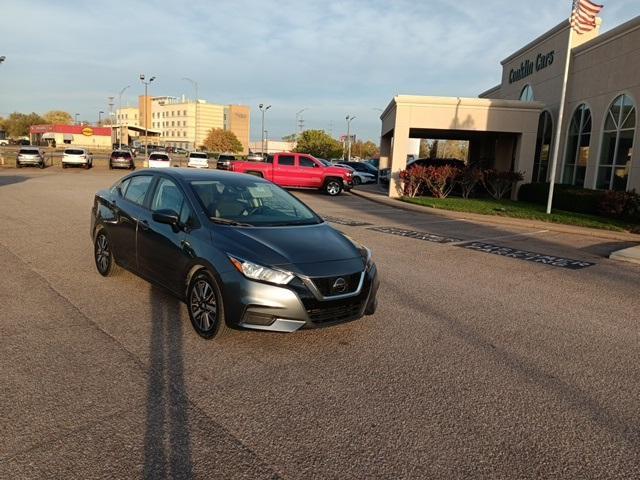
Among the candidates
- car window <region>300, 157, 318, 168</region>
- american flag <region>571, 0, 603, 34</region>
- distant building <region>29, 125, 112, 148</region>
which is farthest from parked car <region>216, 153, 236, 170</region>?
distant building <region>29, 125, 112, 148</region>

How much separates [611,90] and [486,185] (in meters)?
5.90

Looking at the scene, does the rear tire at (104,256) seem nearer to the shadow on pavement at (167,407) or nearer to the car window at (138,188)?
the car window at (138,188)

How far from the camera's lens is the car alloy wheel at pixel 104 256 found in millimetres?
6668

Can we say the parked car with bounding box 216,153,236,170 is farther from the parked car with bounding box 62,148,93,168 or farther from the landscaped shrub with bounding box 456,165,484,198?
the landscaped shrub with bounding box 456,165,484,198

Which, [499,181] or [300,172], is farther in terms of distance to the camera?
[300,172]

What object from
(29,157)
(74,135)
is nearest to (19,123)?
(74,135)

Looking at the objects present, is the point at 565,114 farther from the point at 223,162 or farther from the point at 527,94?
the point at 223,162

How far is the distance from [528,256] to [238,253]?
7308mm

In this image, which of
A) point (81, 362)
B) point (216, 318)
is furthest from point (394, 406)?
point (81, 362)

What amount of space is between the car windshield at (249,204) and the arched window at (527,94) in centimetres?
2440

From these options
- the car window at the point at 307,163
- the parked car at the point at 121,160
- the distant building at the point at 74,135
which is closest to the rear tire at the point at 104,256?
the car window at the point at 307,163

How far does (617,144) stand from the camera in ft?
60.7

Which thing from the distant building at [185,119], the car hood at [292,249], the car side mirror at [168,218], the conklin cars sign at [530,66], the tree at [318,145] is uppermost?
the distant building at [185,119]

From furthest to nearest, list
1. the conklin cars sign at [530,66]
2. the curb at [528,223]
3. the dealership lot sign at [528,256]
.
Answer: the conklin cars sign at [530,66]
the curb at [528,223]
the dealership lot sign at [528,256]
